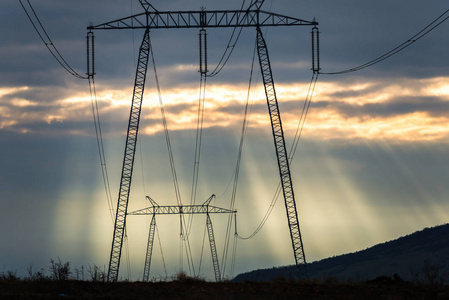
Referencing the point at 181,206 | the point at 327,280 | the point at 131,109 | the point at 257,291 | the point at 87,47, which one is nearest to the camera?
the point at 257,291

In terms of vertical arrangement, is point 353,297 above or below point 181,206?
below

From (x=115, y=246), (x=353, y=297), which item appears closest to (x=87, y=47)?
(x=115, y=246)

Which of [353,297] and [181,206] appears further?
[181,206]

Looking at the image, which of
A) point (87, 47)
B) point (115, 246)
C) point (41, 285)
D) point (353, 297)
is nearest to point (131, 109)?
point (87, 47)

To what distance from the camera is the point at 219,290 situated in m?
36.3

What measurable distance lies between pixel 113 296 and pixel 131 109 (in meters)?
54.0

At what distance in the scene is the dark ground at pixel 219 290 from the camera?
3450 cm

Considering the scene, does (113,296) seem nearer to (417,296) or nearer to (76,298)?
(76,298)

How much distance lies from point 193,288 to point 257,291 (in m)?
3.20

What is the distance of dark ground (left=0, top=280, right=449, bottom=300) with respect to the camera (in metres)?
34.5

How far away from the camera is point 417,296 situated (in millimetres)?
34281

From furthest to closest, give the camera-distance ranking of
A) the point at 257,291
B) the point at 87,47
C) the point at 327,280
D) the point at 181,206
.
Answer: the point at 181,206
the point at 87,47
the point at 327,280
the point at 257,291

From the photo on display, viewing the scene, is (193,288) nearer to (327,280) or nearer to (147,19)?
(327,280)

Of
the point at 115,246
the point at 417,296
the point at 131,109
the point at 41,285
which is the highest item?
the point at 131,109
